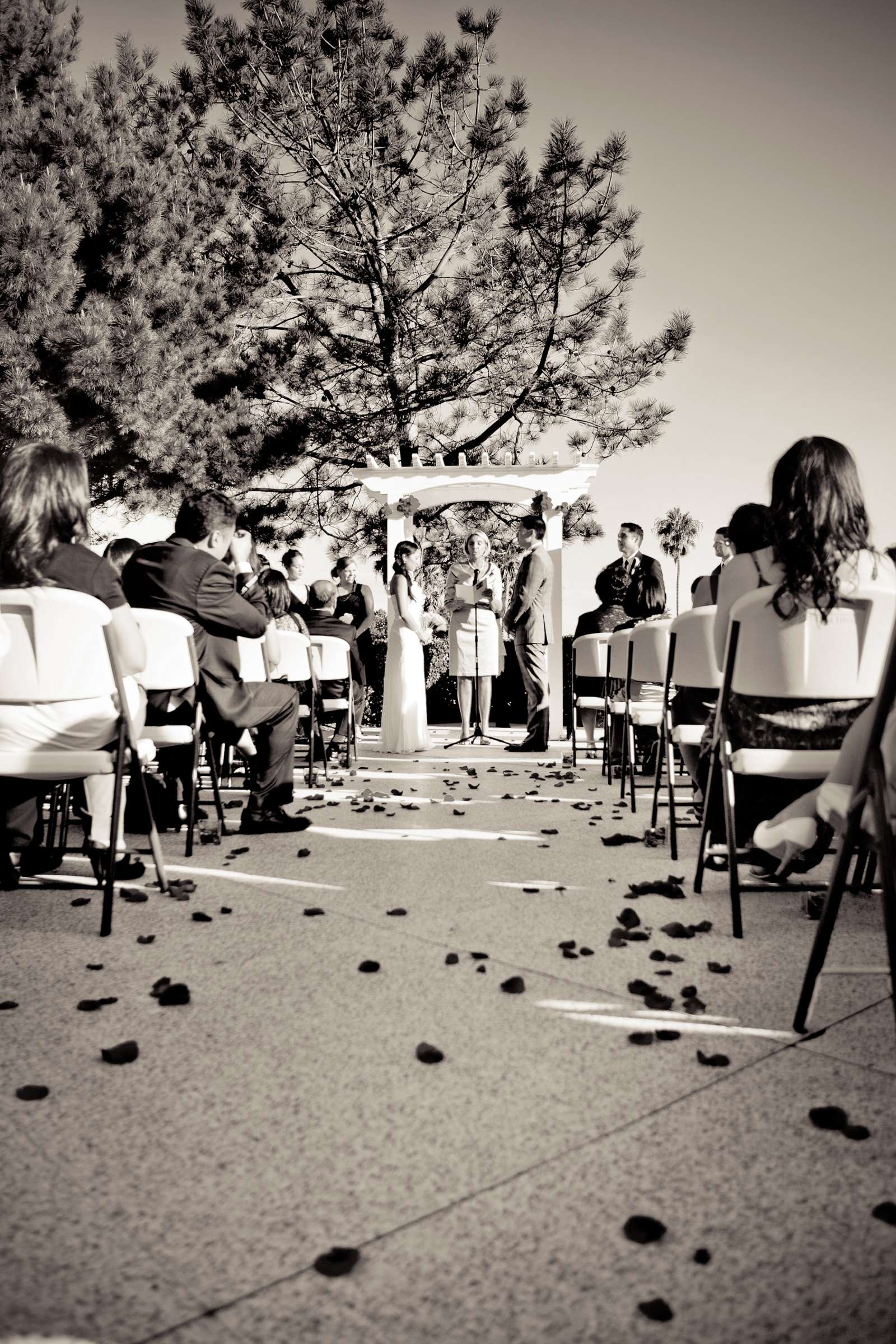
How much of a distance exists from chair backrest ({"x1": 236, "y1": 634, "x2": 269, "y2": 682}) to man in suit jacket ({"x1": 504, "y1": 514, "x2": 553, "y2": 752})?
4.11 m

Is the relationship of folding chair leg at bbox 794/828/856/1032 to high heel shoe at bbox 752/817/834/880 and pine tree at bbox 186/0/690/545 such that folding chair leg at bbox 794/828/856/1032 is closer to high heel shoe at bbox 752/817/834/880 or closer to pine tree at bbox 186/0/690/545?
high heel shoe at bbox 752/817/834/880

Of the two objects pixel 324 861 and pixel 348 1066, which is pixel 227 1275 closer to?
pixel 348 1066

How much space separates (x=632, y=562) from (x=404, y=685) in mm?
2370

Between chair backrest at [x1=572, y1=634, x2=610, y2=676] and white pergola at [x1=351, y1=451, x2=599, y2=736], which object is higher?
white pergola at [x1=351, y1=451, x2=599, y2=736]

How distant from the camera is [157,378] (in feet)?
43.2

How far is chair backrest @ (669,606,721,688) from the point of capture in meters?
4.33

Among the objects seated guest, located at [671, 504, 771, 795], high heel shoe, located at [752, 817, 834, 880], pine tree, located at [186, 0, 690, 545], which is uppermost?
pine tree, located at [186, 0, 690, 545]

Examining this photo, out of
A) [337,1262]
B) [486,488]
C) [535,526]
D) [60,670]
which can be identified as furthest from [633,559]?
[337,1262]

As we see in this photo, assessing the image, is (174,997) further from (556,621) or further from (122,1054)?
(556,621)

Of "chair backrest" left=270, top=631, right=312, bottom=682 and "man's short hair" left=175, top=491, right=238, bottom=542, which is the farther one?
"chair backrest" left=270, top=631, right=312, bottom=682

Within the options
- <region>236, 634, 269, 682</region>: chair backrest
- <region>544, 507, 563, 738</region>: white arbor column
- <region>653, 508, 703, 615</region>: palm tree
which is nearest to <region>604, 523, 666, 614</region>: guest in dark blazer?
<region>544, 507, 563, 738</region>: white arbor column

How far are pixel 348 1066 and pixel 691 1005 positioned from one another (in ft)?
2.63

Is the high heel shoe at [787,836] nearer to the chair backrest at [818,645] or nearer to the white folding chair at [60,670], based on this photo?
the chair backrest at [818,645]

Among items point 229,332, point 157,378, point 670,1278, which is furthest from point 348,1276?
point 229,332
